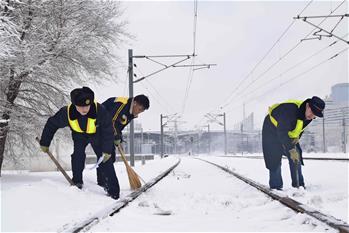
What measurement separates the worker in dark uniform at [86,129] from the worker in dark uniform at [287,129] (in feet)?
9.25

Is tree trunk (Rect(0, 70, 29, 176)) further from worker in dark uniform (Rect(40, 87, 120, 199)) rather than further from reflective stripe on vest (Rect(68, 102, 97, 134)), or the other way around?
reflective stripe on vest (Rect(68, 102, 97, 134))

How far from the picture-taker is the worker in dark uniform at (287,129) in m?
7.41

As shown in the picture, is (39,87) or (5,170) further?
(5,170)

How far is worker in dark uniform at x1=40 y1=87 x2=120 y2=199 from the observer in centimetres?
681

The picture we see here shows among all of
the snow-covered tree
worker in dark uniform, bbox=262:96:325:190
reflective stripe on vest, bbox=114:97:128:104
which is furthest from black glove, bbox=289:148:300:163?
the snow-covered tree

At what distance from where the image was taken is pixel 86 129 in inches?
286

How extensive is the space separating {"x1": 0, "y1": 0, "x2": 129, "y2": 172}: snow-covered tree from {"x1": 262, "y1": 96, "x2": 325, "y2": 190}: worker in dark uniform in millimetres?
5469

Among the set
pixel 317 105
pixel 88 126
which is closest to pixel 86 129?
pixel 88 126

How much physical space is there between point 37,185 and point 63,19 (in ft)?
21.2

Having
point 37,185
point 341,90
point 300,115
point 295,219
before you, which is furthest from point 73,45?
point 341,90

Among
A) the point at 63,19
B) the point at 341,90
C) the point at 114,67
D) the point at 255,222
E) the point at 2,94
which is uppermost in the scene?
the point at 341,90

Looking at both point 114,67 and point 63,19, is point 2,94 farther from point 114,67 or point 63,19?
point 114,67

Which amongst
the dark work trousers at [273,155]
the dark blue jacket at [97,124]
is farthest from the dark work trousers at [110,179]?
the dark work trousers at [273,155]

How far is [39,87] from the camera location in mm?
12328
